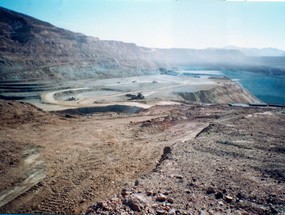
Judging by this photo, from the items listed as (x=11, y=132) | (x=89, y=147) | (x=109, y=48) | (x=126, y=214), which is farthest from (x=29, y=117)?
(x=109, y=48)

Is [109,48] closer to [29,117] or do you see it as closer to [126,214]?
[29,117]

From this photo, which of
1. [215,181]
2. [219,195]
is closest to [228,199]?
[219,195]

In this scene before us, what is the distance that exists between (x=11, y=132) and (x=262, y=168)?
502 inches

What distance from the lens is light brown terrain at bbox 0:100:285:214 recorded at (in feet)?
20.3

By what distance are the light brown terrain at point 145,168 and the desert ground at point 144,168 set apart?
26mm

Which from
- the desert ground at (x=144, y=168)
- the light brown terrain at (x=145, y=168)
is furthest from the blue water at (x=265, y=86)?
the light brown terrain at (x=145, y=168)

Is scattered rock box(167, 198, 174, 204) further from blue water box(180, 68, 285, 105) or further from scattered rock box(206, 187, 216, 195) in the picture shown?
blue water box(180, 68, 285, 105)

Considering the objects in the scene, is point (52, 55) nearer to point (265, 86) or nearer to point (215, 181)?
point (265, 86)

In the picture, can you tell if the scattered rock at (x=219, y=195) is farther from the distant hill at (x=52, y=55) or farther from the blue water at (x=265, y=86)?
the blue water at (x=265, y=86)

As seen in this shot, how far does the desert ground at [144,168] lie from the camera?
619 centimetres

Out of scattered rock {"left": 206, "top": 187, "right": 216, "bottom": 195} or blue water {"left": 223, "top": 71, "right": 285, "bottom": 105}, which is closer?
scattered rock {"left": 206, "top": 187, "right": 216, "bottom": 195}

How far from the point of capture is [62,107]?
999 inches

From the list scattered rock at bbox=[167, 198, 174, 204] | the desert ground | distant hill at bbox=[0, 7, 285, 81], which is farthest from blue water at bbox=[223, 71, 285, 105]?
scattered rock at bbox=[167, 198, 174, 204]

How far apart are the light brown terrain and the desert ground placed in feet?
0.08
